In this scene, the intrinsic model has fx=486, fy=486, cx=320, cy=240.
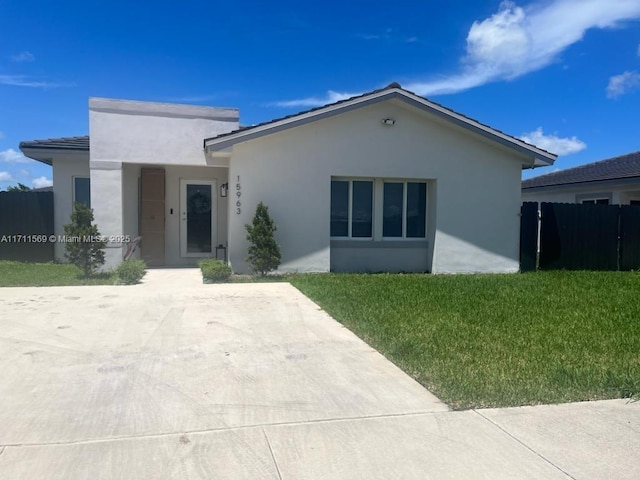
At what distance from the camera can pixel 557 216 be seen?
44.9 feet

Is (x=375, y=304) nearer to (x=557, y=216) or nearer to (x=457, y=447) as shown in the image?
(x=457, y=447)

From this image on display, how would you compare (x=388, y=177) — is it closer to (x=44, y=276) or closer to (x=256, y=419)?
(x=44, y=276)

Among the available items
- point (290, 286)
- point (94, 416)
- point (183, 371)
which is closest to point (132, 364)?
point (183, 371)

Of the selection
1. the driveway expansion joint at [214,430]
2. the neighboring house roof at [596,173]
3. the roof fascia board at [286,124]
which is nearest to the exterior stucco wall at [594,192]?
the neighboring house roof at [596,173]

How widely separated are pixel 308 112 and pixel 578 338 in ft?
25.1

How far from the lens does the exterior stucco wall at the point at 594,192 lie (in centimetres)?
1770

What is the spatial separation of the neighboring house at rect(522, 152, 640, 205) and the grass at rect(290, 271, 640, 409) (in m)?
7.40

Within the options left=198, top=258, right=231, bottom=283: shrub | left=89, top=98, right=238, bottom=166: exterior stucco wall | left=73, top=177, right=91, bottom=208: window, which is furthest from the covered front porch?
left=198, top=258, right=231, bottom=283: shrub

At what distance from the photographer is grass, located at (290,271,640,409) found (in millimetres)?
4668

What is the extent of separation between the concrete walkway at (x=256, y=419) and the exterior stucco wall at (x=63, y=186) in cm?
850

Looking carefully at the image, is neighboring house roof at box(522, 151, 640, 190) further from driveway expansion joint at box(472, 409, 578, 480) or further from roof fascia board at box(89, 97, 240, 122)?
driveway expansion joint at box(472, 409, 578, 480)

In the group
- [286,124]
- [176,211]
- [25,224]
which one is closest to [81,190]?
[25,224]

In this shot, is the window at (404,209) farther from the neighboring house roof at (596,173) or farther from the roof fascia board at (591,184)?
the neighboring house roof at (596,173)

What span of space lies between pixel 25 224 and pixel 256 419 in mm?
12750
